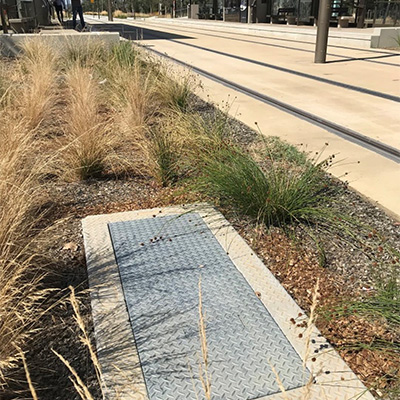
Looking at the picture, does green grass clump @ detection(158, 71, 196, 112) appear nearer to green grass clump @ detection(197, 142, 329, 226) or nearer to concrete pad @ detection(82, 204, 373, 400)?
green grass clump @ detection(197, 142, 329, 226)

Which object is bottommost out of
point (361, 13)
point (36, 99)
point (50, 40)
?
point (36, 99)

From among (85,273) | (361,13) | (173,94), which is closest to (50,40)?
(173,94)

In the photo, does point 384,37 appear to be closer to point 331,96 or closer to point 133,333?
point 331,96

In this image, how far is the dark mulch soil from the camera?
86.8 inches

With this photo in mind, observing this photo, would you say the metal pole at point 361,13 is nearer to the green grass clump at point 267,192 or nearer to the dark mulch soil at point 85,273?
the dark mulch soil at point 85,273

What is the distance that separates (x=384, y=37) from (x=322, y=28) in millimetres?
5928

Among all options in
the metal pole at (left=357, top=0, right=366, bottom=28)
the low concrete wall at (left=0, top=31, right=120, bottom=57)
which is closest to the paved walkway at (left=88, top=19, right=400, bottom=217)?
the low concrete wall at (left=0, top=31, right=120, bottom=57)

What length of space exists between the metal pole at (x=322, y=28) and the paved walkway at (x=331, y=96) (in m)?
0.32

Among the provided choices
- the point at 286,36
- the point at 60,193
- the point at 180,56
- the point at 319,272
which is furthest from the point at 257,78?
the point at 286,36

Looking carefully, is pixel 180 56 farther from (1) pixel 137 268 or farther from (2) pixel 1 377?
(2) pixel 1 377

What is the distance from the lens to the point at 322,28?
11633mm

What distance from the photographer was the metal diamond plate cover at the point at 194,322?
211 cm

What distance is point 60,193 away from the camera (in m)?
4.15

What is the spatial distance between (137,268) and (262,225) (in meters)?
1.00
